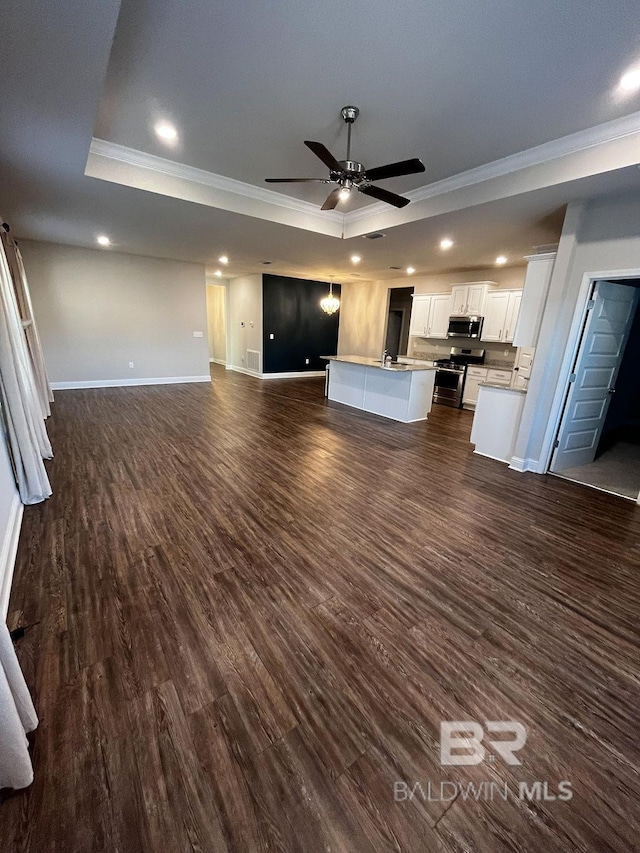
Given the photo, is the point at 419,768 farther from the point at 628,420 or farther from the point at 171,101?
the point at 628,420

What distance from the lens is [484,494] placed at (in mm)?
3396

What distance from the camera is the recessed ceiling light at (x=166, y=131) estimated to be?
294 cm

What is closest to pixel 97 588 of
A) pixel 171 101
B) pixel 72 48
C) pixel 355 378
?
pixel 72 48

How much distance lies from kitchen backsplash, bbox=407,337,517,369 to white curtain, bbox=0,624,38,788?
786cm

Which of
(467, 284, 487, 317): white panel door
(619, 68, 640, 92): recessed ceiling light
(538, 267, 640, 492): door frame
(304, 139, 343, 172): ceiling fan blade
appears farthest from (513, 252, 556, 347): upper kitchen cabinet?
(467, 284, 487, 317): white panel door

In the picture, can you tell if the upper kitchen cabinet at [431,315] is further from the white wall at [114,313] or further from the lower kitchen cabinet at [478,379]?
the white wall at [114,313]

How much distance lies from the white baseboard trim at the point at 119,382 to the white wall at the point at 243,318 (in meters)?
1.74

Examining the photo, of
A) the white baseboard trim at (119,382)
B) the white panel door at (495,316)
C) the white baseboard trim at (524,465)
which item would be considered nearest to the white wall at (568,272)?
the white baseboard trim at (524,465)

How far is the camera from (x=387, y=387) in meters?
6.02

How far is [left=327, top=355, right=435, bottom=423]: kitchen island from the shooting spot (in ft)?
18.7

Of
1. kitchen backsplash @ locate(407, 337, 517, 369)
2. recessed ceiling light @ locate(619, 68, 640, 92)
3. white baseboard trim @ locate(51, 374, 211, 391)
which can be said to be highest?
recessed ceiling light @ locate(619, 68, 640, 92)

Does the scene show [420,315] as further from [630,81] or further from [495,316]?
[630,81]

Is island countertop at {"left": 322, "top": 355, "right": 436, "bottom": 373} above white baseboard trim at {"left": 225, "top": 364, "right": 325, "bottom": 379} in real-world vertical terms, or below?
above

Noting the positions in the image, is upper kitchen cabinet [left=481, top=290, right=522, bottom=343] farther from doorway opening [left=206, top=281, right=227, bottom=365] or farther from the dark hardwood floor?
doorway opening [left=206, top=281, right=227, bottom=365]
